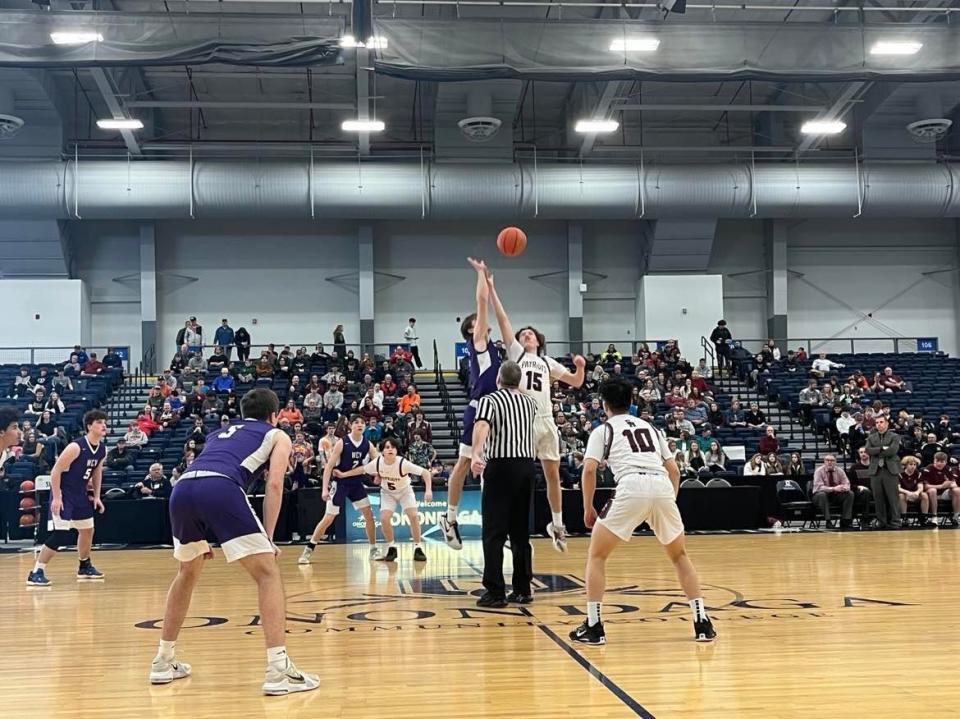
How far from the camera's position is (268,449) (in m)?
5.81

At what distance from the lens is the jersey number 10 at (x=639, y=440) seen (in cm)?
677

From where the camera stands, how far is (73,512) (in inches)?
455

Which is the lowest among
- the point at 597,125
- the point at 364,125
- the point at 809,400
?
the point at 809,400

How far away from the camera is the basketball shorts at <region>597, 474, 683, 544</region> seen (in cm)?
657

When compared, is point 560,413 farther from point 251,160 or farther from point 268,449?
point 268,449

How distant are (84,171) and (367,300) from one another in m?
8.85

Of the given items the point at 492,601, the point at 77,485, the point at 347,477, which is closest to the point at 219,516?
the point at 492,601

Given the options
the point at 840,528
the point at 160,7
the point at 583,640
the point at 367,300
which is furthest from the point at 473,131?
the point at 583,640

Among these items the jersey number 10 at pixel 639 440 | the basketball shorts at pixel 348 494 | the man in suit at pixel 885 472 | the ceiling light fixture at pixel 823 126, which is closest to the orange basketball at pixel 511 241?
the jersey number 10 at pixel 639 440

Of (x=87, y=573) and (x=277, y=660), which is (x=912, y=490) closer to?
(x=87, y=573)

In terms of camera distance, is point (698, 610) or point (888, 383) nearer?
point (698, 610)

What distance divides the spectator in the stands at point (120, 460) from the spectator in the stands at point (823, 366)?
1792 cm

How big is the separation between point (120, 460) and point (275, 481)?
50.7 feet

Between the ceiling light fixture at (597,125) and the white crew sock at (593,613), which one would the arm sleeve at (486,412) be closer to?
the white crew sock at (593,613)
